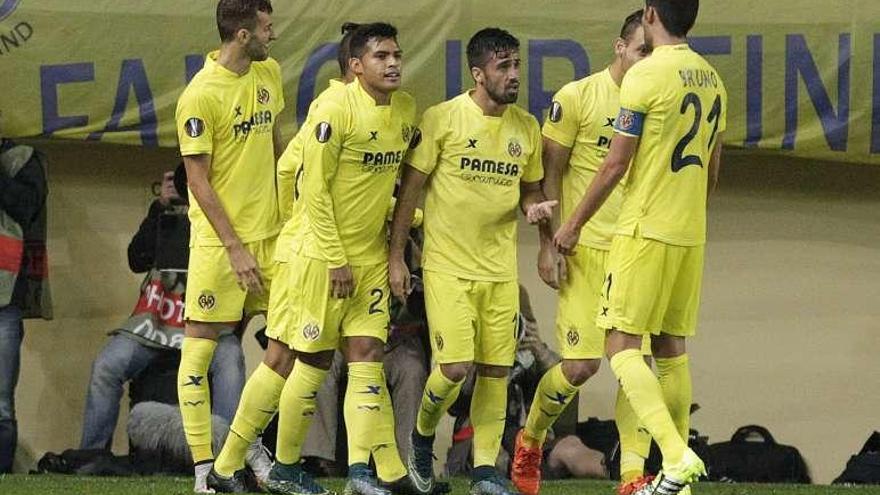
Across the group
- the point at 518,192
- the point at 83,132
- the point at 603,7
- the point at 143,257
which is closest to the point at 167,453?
the point at 143,257

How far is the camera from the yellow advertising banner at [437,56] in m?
10.4

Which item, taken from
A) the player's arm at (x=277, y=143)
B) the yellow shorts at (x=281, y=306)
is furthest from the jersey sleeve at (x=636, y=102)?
the player's arm at (x=277, y=143)

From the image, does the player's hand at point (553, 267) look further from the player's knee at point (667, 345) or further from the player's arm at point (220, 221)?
the player's arm at point (220, 221)

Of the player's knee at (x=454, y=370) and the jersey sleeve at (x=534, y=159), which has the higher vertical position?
the jersey sleeve at (x=534, y=159)

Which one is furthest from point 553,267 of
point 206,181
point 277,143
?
point 206,181

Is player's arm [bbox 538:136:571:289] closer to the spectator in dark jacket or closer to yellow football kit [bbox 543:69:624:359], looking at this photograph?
yellow football kit [bbox 543:69:624:359]

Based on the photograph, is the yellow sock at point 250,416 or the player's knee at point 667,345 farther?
the yellow sock at point 250,416

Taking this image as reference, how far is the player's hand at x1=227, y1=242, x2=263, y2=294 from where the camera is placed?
8320 mm

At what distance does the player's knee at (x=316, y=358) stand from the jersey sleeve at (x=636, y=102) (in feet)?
5.47

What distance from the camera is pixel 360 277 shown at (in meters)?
8.15

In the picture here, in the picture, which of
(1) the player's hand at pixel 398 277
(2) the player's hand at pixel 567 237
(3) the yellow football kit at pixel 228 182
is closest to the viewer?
(2) the player's hand at pixel 567 237

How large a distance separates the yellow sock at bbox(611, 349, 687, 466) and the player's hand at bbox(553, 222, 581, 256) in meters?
0.50

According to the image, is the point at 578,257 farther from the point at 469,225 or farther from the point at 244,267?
the point at 244,267

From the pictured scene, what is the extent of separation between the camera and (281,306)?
8.24 meters
